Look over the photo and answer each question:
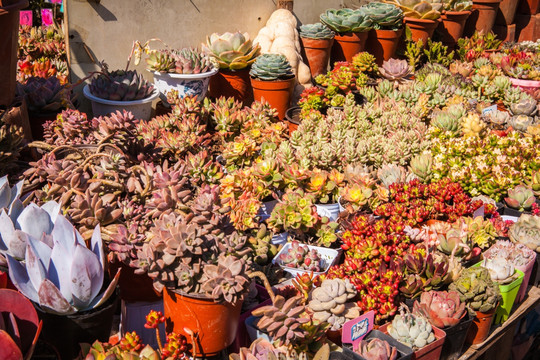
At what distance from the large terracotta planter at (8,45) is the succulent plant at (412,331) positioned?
209 centimetres

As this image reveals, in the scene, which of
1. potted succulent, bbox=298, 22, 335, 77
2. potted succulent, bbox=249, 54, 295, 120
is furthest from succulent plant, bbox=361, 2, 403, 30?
potted succulent, bbox=249, 54, 295, 120

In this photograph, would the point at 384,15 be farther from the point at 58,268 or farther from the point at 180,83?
the point at 58,268

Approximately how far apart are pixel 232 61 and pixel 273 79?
1.19 feet

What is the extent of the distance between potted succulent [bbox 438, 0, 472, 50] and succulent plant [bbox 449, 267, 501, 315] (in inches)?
179

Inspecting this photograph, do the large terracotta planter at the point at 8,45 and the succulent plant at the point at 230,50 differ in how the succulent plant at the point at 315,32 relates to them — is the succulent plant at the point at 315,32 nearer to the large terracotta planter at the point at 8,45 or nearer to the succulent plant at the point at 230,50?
the succulent plant at the point at 230,50

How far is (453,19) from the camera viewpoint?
6.05 meters

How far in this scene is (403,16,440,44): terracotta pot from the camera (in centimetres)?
552

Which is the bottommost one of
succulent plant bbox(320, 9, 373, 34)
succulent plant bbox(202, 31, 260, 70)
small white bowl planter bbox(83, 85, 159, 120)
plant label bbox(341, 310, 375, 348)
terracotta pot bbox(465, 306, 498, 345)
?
terracotta pot bbox(465, 306, 498, 345)

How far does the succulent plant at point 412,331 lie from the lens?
6.50 ft

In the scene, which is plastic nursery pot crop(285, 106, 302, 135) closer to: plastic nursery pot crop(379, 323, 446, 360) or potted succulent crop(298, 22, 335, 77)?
potted succulent crop(298, 22, 335, 77)

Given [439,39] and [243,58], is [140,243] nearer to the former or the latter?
[243,58]

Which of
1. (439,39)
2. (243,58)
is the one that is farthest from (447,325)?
(439,39)

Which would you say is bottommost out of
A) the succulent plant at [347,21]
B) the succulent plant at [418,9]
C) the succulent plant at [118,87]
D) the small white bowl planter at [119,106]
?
the small white bowl planter at [119,106]

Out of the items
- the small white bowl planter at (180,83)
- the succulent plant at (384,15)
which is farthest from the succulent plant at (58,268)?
the succulent plant at (384,15)
